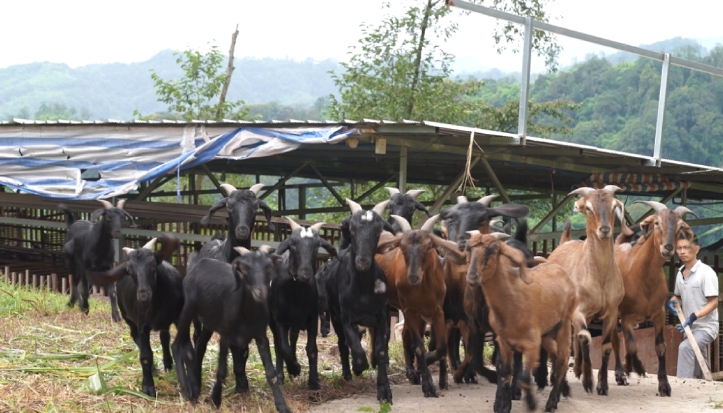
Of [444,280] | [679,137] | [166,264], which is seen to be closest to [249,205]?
[166,264]

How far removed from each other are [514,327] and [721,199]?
15009mm

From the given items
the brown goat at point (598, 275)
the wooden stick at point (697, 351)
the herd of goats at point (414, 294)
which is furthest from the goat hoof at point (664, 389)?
the wooden stick at point (697, 351)

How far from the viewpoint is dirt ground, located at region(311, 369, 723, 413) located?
8492 millimetres

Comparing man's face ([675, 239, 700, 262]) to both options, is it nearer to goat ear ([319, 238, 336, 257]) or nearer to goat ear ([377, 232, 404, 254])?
goat ear ([377, 232, 404, 254])

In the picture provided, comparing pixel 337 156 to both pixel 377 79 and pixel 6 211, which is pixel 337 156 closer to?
pixel 377 79

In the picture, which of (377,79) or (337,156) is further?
(377,79)

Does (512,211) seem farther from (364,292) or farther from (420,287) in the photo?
(364,292)

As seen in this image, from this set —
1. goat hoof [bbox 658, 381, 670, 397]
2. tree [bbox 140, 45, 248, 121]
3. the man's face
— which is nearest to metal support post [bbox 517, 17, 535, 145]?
the man's face

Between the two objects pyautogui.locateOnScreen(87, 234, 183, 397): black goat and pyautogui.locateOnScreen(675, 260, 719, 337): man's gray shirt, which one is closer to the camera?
pyautogui.locateOnScreen(87, 234, 183, 397): black goat

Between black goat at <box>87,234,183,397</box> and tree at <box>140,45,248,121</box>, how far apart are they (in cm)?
1852

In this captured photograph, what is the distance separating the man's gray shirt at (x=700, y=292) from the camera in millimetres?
11023

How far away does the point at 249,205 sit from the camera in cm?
956

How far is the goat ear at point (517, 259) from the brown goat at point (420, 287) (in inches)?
23.1

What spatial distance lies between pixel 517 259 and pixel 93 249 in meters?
6.89
